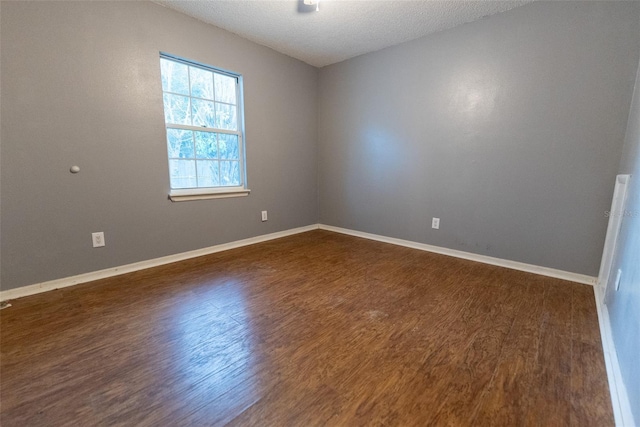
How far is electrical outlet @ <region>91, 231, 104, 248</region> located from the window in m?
0.65

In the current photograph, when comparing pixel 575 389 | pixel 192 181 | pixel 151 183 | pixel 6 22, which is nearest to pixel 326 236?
pixel 192 181

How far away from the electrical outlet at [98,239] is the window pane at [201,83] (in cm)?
159

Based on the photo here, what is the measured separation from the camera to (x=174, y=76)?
260 centimetres

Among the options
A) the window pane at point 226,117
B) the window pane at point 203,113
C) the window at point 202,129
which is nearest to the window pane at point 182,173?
the window at point 202,129

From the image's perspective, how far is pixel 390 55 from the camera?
3209 mm

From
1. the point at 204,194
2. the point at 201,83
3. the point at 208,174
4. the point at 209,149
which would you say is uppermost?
the point at 201,83

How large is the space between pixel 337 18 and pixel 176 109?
1804 mm

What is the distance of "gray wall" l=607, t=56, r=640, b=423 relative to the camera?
102 centimetres

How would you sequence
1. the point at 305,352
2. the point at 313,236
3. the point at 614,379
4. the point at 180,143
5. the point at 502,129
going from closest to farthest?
the point at 614,379 < the point at 305,352 < the point at 502,129 < the point at 180,143 < the point at 313,236

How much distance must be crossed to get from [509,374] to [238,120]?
128 inches

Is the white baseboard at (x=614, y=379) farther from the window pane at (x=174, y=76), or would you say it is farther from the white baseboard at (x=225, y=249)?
the window pane at (x=174, y=76)

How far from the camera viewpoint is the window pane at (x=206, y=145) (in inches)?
112

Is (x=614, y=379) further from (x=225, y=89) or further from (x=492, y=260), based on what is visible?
(x=225, y=89)

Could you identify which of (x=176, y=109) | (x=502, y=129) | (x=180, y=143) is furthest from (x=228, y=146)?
(x=502, y=129)
